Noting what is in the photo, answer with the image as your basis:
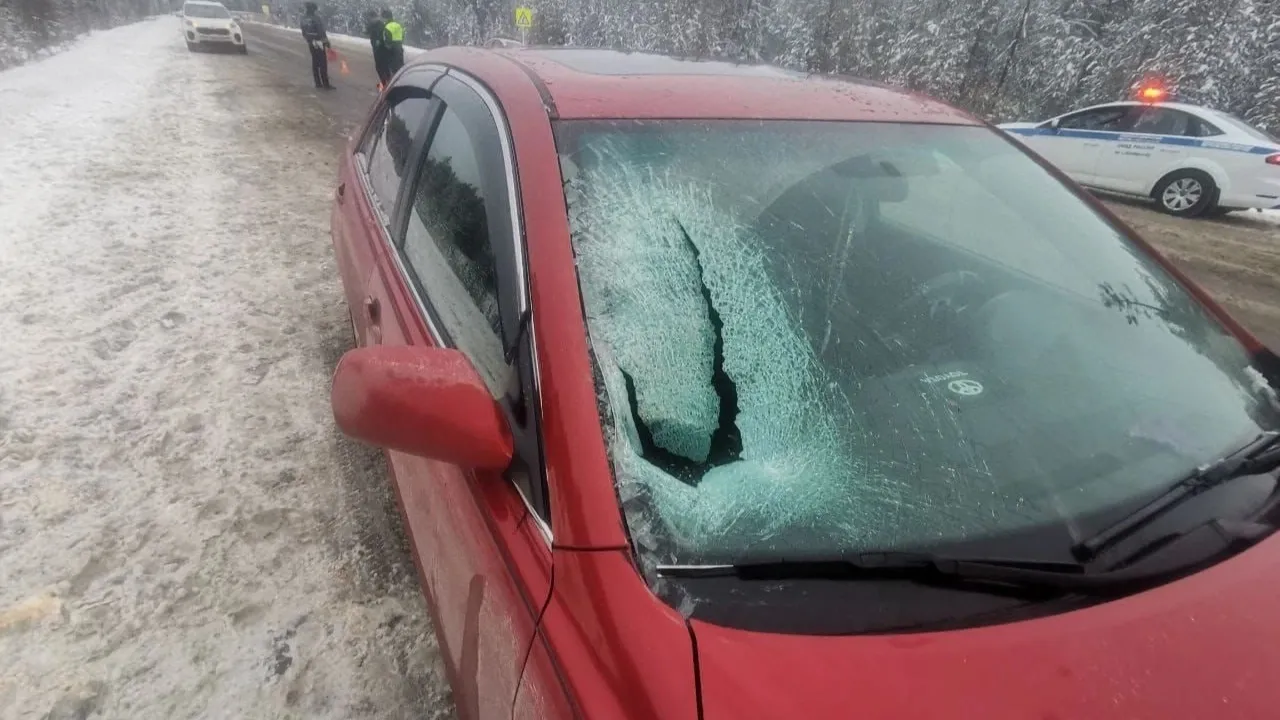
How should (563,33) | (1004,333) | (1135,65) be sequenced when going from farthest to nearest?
(563,33) → (1135,65) → (1004,333)

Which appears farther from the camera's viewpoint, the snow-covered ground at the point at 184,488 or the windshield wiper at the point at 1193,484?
the snow-covered ground at the point at 184,488

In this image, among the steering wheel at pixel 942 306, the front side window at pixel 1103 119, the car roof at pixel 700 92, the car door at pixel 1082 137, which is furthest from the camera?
the car door at pixel 1082 137

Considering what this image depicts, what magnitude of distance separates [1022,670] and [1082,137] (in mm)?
11269

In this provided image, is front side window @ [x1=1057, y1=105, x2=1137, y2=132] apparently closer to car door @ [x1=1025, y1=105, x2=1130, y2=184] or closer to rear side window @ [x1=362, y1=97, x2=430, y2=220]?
car door @ [x1=1025, y1=105, x2=1130, y2=184]

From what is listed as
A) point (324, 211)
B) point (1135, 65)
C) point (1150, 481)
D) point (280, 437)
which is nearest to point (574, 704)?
point (1150, 481)

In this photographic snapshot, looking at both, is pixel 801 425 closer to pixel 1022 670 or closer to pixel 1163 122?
pixel 1022 670

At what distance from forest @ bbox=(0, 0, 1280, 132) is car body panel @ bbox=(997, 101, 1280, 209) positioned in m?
2.19

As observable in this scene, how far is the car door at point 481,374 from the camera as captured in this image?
1.19m


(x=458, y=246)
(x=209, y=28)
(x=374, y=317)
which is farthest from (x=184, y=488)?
(x=209, y=28)

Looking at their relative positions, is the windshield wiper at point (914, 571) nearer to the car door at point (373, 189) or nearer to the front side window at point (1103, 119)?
the car door at point (373, 189)

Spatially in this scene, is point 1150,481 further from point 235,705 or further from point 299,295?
point 299,295

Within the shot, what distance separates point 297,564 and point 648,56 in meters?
2.06

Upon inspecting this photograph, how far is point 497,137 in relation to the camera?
5.41ft

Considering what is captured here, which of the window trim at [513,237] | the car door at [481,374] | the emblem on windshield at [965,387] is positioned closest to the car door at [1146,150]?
the window trim at [513,237]
